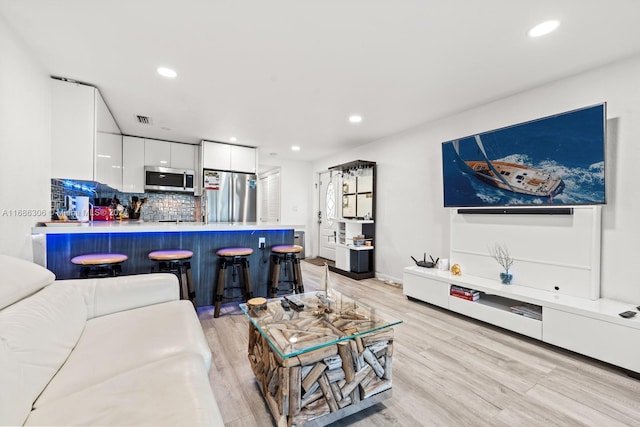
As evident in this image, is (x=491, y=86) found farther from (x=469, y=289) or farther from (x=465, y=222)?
(x=469, y=289)

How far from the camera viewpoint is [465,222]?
3285 millimetres

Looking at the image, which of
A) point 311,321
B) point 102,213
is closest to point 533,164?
point 311,321

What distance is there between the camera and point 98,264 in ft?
7.37

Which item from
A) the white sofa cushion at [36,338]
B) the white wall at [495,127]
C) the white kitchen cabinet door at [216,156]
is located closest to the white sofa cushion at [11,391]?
the white sofa cushion at [36,338]

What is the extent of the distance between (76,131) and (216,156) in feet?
7.63

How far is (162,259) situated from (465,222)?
132 inches

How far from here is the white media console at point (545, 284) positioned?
2.04 m

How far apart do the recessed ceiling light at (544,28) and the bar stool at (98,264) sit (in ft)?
12.0

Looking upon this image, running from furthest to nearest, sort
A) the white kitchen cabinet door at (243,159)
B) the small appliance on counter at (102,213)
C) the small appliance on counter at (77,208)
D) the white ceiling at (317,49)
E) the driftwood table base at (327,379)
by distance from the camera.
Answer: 1. the white kitchen cabinet door at (243,159)
2. the small appliance on counter at (102,213)
3. the small appliance on counter at (77,208)
4. the white ceiling at (317,49)
5. the driftwood table base at (327,379)

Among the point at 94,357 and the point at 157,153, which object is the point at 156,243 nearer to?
the point at 94,357

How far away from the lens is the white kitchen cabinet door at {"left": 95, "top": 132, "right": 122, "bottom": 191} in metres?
2.98

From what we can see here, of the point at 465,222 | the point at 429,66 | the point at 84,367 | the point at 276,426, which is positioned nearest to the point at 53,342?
the point at 84,367

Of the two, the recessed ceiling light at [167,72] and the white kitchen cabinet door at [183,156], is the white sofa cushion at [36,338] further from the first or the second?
the white kitchen cabinet door at [183,156]

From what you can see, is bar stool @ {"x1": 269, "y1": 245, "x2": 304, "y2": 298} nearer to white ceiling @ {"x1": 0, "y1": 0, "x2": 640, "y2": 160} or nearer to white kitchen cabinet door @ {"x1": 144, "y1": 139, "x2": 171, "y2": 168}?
white ceiling @ {"x1": 0, "y1": 0, "x2": 640, "y2": 160}
